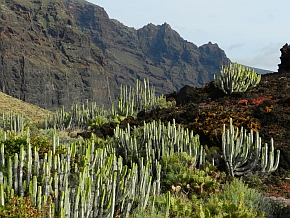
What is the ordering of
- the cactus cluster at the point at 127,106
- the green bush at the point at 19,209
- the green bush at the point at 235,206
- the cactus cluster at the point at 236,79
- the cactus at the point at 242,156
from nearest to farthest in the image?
the green bush at the point at 19,209 → the green bush at the point at 235,206 → the cactus at the point at 242,156 → the cactus cluster at the point at 236,79 → the cactus cluster at the point at 127,106

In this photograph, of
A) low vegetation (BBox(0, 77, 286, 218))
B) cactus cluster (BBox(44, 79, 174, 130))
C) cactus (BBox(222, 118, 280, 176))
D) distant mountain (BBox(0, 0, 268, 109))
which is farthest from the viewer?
distant mountain (BBox(0, 0, 268, 109))

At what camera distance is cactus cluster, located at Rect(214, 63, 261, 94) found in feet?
56.2

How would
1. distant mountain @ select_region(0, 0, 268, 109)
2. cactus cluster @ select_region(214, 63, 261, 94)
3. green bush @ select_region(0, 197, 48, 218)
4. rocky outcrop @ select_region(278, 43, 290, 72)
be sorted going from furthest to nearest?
distant mountain @ select_region(0, 0, 268, 109), rocky outcrop @ select_region(278, 43, 290, 72), cactus cluster @ select_region(214, 63, 261, 94), green bush @ select_region(0, 197, 48, 218)

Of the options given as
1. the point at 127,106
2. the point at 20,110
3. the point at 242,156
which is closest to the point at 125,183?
the point at 242,156

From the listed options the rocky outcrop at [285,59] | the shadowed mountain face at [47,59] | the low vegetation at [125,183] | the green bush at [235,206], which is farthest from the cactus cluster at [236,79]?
the shadowed mountain face at [47,59]

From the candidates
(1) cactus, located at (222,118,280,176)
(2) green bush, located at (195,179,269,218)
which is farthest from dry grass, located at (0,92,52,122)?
(2) green bush, located at (195,179,269,218)

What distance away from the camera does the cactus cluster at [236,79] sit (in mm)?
17125

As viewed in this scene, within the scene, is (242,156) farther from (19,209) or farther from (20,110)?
(20,110)

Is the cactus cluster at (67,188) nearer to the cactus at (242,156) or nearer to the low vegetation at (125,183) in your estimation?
the low vegetation at (125,183)

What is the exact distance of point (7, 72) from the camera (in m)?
110

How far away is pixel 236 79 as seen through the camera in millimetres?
17188

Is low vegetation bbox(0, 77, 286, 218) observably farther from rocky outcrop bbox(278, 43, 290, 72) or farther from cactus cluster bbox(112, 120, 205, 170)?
rocky outcrop bbox(278, 43, 290, 72)

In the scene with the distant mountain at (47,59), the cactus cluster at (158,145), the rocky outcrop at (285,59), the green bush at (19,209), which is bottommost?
the green bush at (19,209)

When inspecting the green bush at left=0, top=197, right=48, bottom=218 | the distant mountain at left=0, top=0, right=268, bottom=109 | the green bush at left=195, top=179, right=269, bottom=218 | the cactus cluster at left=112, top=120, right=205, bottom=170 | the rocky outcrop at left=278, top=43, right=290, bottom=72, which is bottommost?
the green bush at left=195, top=179, right=269, bottom=218
